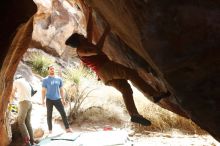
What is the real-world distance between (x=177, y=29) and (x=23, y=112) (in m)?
6.39

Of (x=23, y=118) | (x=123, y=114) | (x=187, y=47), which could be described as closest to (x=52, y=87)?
(x=23, y=118)

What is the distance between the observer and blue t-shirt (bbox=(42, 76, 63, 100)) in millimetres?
10750

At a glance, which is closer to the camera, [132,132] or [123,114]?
[132,132]

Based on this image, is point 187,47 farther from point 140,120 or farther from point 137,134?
point 137,134

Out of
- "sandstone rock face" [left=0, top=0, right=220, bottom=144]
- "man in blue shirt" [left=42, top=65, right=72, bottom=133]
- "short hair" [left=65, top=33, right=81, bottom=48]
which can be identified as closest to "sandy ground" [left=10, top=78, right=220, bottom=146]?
"man in blue shirt" [left=42, top=65, right=72, bottom=133]

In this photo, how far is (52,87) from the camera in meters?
10.8

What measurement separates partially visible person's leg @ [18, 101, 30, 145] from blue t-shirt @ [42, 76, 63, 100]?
3.22ft

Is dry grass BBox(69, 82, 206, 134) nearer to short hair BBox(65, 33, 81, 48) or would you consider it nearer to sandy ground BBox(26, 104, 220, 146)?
sandy ground BBox(26, 104, 220, 146)

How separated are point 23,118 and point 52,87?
1.20 metres

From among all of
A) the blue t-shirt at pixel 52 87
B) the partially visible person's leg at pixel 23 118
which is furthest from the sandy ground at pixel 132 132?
the blue t-shirt at pixel 52 87

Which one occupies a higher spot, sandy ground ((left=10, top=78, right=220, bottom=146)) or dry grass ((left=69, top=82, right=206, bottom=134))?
dry grass ((left=69, top=82, right=206, bottom=134))

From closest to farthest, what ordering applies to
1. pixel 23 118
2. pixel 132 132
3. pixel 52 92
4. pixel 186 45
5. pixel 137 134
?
pixel 186 45
pixel 23 118
pixel 52 92
pixel 137 134
pixel 132 132

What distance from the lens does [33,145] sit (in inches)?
398

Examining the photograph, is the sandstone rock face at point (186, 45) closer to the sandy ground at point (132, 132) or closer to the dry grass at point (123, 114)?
the sandy ground at point (132, 132)
